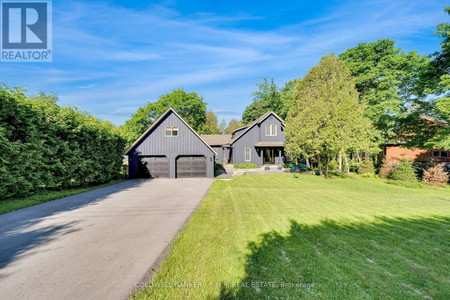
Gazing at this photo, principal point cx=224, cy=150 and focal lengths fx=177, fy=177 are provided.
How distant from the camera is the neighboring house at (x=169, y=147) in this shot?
18.4 m

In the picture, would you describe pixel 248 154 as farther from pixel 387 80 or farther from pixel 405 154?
pixel 405 154

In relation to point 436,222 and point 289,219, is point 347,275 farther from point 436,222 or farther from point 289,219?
point 436,222

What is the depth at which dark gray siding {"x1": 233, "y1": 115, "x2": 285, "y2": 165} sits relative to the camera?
2622 centimetres

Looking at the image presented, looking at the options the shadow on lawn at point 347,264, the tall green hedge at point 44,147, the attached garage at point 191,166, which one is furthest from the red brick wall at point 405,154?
the tall green hedge at point 44,147

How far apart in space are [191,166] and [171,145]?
301 centimetres

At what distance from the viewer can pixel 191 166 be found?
1869 centimetres

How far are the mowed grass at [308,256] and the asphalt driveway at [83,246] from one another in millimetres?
696

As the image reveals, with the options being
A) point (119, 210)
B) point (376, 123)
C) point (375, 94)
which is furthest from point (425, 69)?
point (119, 210)

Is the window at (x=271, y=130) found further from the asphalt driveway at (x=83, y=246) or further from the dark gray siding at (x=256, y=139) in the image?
the asphalt driveway at (x=83, y=246)

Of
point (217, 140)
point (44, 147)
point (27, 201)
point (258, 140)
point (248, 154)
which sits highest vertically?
point (217, 140)

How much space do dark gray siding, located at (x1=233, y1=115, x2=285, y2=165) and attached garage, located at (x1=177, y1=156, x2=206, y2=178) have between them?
8352 mm

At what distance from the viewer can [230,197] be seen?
33.5 feet

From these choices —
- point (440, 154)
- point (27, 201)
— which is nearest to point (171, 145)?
point (27, 201)

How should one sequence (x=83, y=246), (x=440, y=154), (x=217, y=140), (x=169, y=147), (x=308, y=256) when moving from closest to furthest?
(x=308, y=256), (x=83, y=246), (x=169, y=147), (x=440, y=154), (x=217, y=140)
